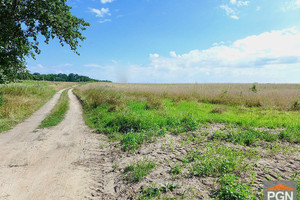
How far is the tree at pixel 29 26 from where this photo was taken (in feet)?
29.0

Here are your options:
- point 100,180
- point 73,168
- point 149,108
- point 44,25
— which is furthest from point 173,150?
point 44,25

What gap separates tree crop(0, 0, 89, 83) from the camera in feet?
29.0

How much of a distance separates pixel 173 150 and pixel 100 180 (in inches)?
97.6

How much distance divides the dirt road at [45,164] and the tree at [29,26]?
564 centimetres

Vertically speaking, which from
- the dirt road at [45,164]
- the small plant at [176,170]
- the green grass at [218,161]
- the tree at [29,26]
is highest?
the tree at [29,26]

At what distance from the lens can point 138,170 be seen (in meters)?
4.10

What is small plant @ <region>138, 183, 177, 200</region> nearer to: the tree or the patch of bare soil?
the patch of bare soil

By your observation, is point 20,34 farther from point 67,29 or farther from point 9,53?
point 67,29

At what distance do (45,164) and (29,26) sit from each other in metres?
9.13

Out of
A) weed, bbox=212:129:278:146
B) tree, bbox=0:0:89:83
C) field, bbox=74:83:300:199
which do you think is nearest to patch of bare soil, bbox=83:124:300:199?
field, bbox=74:83:300:199

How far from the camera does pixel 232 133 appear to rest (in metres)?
6.45

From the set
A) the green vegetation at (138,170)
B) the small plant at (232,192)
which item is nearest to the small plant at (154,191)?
the green vegetation at (138,170)

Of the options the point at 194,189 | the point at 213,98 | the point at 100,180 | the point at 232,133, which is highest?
the point at 213,98

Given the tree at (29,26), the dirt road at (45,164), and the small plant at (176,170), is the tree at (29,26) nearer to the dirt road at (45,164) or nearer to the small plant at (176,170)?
the dirt road at (45,164)
